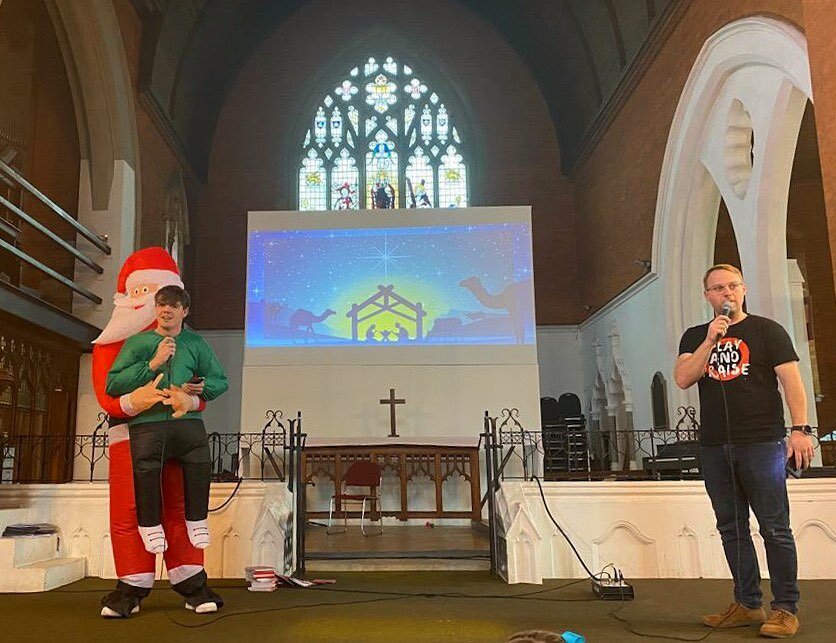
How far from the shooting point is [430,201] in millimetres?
16047

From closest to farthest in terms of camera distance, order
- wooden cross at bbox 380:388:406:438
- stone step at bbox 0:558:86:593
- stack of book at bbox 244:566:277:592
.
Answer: stack of book at bbox 244:566:277:592, stone step at bbox 0:558:86:593, wooden cross at bbox 380:388:406:438

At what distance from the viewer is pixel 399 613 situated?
12.2 feet

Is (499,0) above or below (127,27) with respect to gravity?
above

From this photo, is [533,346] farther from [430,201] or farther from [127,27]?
[127,27]

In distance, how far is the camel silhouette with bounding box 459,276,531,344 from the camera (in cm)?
1075

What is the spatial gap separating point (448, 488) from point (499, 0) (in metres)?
10.6

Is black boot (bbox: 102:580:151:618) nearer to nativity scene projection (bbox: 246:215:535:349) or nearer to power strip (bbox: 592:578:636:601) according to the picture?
power strip (bbox: 592:578:636:601)

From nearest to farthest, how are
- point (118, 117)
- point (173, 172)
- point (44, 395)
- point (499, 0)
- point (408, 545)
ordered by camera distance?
point (408, 545)
point (44, 395)
point (118, 117)
point (173, 172)
point (499, 0)

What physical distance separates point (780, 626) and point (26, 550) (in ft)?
14.1

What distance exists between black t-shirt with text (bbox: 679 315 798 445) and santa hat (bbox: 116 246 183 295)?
2.79m

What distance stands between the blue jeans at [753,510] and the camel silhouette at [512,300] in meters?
7.37

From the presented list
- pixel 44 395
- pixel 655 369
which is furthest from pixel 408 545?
pixel 655 369

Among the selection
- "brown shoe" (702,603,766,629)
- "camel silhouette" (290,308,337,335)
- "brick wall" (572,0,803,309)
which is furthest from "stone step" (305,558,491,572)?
"camel silhouette" (290,308,337,335)

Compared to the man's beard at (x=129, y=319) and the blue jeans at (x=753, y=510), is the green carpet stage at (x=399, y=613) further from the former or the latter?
the man's beard at (x=129, y=319)
